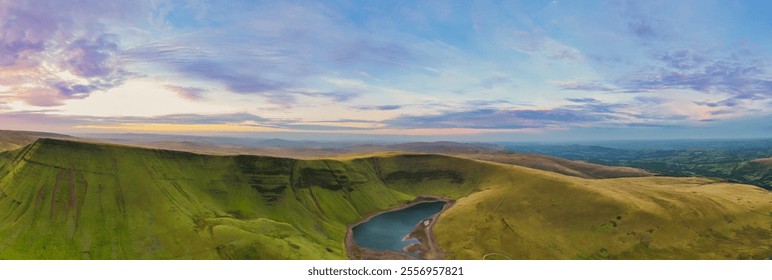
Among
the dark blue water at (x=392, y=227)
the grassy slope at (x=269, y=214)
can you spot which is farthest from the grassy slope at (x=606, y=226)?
the dark blue water at (x=392, y=227)

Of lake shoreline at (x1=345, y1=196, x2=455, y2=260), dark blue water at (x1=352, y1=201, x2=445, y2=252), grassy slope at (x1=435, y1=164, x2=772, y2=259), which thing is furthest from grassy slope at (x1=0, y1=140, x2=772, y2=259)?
dark blue water at (x1=352, y1=201, x2=445, y2=252)

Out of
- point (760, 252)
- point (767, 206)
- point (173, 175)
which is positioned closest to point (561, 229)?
point (760, 252)

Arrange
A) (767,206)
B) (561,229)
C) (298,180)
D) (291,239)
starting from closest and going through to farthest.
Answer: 1. (291,239)
2. (561,229)
3. (767,206)
4. (298,180)

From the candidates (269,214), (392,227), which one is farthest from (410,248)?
(269,214)

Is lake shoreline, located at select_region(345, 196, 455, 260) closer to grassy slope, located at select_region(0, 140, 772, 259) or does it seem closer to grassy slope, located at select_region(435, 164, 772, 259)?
grassy slope, located at select_region(0, 140, 772, 259)
